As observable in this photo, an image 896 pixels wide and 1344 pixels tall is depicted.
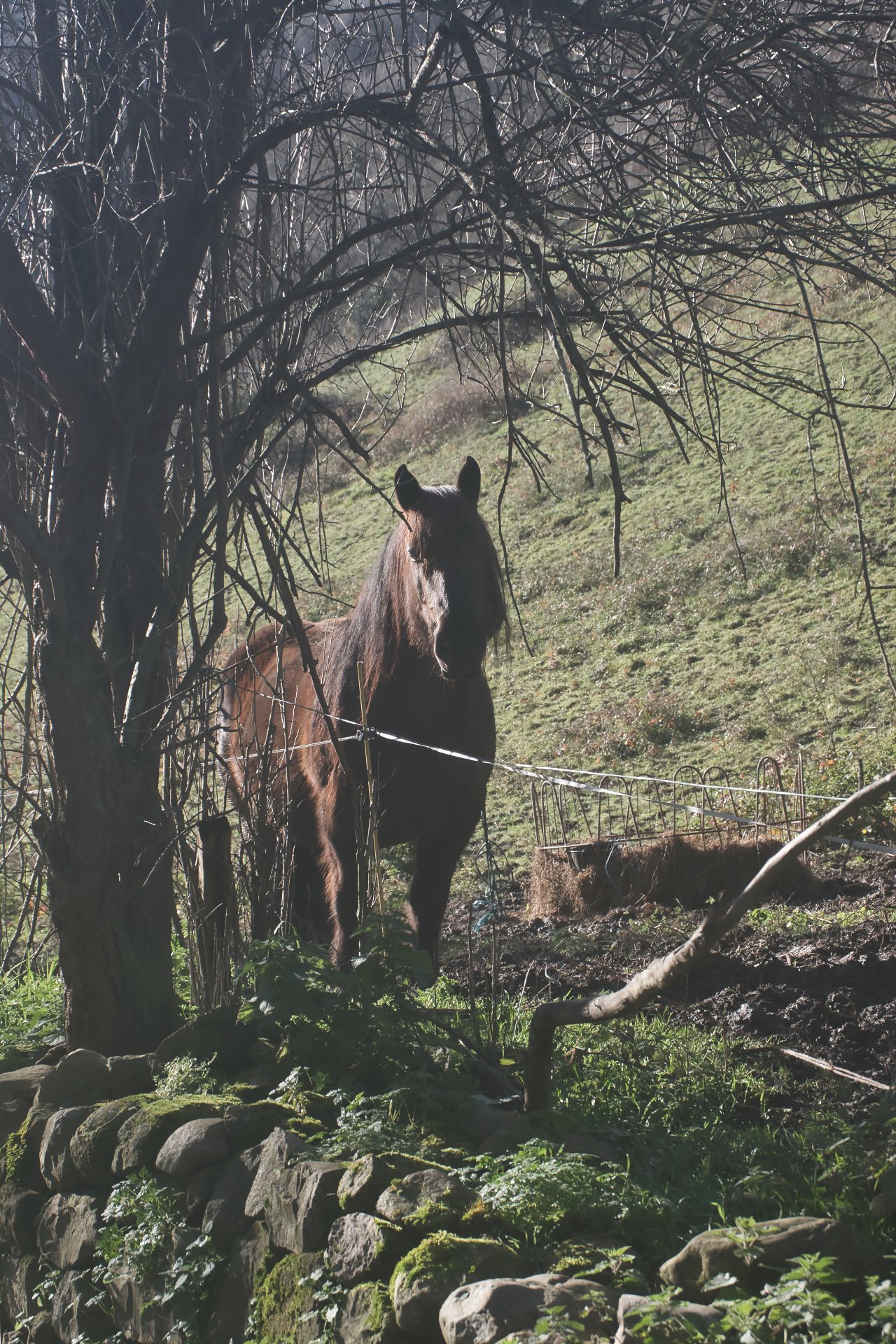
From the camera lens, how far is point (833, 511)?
45.0ft

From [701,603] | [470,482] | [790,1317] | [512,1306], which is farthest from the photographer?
[701,603]

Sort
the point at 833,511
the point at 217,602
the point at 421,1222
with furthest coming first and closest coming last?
the point at 833,511 < the point at 217,602 < the point at 421,1222

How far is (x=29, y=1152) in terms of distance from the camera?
12.0ft

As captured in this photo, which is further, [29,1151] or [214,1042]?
[29,1151]

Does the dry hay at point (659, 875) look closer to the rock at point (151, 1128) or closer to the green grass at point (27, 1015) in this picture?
the green grass at point (27, 1015)

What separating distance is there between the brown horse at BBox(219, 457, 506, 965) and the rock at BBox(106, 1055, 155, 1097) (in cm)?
121

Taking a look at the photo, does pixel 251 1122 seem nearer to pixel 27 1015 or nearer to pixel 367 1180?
pixel 367 1180

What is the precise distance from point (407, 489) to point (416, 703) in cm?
109

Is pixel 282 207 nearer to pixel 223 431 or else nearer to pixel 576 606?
pixel 223 431

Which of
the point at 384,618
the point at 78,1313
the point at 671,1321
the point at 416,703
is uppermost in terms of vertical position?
the point at 384,618

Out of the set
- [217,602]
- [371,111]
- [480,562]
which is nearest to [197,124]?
[371,111]

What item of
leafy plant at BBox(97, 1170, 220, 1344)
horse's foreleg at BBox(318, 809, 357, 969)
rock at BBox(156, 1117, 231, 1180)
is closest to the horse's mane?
horse's foreleg at BBox(318, 809, 357, 969)

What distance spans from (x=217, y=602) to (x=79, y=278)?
4.65 feet

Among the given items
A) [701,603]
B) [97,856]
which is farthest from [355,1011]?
[701,603]
